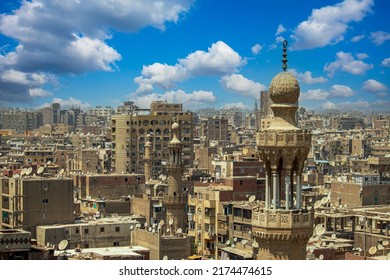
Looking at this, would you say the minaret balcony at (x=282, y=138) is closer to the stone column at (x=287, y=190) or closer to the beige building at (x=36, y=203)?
the stone column at (x=287, y=190)

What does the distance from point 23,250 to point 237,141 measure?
136 ft

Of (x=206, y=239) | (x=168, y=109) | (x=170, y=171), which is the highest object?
(x=168, y=109)

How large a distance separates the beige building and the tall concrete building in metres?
18.3

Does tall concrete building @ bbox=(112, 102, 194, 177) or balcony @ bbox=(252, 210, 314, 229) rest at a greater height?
tall concrete building @ bbox=(112, 102, 194, 177)

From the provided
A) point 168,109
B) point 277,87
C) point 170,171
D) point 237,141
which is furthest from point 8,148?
point 277,87

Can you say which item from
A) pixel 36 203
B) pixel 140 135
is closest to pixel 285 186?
pixel 36 203

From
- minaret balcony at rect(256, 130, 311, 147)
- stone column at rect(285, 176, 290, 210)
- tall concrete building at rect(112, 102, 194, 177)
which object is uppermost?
tall concrete building at rect(112, 102, 194, 177)

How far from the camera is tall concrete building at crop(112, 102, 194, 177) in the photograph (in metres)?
35.6

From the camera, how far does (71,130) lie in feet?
189

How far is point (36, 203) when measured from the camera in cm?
1662

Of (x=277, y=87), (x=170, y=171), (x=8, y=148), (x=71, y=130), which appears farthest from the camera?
(x=71, y=130)

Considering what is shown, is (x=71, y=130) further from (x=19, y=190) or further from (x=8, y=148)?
(x=19, y=190)

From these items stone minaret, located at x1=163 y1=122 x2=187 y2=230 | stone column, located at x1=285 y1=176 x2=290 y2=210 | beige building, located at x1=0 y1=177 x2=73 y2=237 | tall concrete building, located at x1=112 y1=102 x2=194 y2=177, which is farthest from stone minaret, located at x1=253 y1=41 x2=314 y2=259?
tall concrete building, located at x1=112 y1=102 x2=194 y2=177

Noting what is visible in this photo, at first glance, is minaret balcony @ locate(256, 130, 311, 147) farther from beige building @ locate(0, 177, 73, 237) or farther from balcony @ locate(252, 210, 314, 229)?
beige building @ locate(0, 177, 73, 237)
